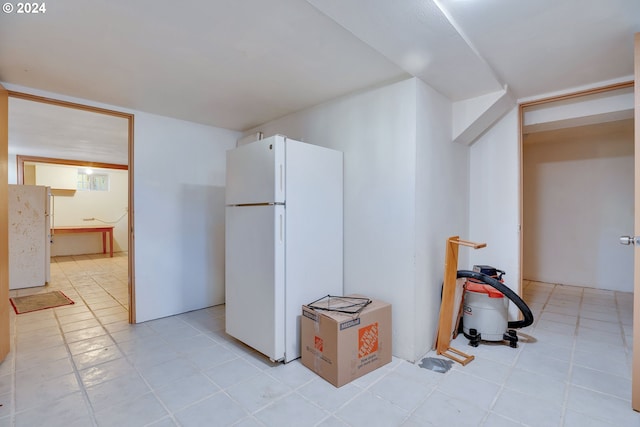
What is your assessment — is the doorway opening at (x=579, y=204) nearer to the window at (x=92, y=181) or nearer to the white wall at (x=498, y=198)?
the white wall at (x=498, y=198)

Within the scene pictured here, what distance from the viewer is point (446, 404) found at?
1910 mm

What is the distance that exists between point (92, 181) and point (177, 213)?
6483 millimetres

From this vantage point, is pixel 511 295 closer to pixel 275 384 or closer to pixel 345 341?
pixel 345 341

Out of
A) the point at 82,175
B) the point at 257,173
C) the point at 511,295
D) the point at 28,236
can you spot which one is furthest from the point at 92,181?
the point at 511,295

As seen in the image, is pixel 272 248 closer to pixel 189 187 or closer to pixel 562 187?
pixel 189 187

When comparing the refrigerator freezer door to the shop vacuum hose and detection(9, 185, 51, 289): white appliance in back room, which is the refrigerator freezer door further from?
detection(9, 185, 51, 289): white appliance in back room

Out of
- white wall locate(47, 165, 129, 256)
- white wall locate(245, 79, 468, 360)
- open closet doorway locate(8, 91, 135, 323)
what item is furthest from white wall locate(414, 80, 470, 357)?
white wall locate(47, 165, 129, 256)

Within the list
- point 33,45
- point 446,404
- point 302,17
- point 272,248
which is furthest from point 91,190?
point 446,404

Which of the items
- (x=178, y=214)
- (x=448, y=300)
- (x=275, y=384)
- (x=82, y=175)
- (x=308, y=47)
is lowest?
(x=275, y=384)

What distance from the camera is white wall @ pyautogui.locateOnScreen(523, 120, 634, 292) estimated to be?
443 cm

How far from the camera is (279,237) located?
240cm

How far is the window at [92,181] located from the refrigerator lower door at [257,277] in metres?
7.56

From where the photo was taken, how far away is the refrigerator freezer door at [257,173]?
7.83ft

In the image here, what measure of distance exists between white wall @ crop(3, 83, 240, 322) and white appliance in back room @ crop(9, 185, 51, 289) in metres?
3.06
